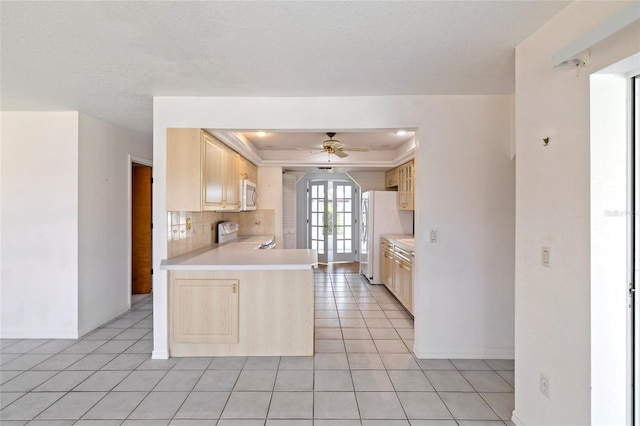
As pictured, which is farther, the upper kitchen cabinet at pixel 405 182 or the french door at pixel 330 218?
the french door at pixel 330 218

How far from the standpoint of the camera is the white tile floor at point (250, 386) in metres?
2.09

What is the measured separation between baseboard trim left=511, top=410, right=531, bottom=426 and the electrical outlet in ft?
0.95

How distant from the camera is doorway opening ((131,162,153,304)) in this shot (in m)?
4.99

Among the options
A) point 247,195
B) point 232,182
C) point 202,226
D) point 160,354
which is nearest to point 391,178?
point 247,195

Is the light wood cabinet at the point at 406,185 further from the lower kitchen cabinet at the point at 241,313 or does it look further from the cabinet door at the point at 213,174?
the cabinet door at the point at 213,174

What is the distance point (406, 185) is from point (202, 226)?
3155 mm

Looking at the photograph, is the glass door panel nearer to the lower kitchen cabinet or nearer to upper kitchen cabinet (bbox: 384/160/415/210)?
upper kitchen cabinet (bbox: 384/160/415/210)

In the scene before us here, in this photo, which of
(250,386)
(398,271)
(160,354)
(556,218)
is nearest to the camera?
(556,218)

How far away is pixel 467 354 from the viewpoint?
9.61 feet

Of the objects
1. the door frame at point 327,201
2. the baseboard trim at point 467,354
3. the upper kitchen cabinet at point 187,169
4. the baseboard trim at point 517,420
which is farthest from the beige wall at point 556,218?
the door frame at point 327,201

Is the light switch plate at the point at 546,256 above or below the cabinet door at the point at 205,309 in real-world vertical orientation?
above

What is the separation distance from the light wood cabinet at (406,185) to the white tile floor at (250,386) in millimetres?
2202

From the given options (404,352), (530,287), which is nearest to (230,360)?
(404,352)

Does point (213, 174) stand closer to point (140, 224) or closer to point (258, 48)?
point (258, 48)
